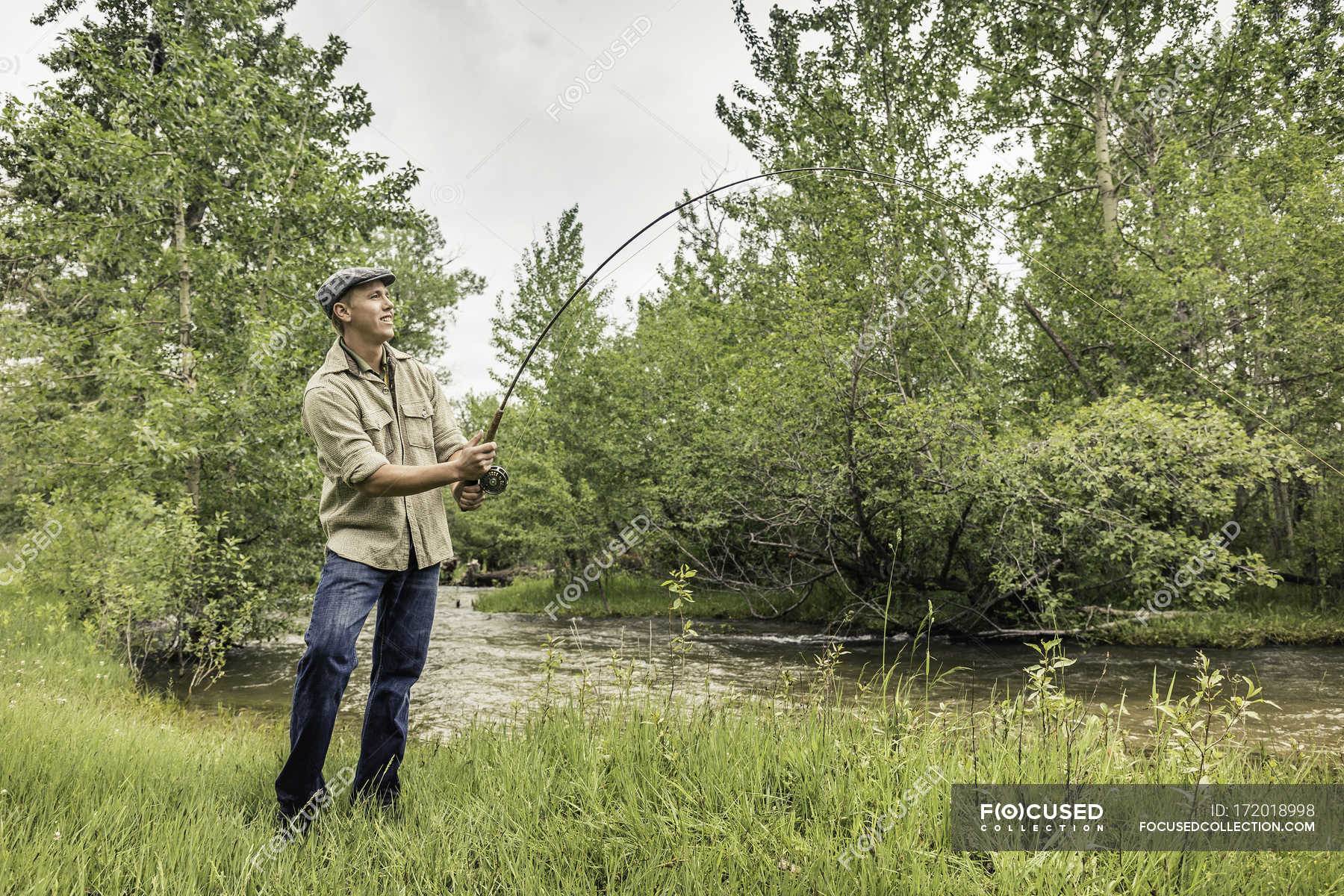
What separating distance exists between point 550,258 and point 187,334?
1345 centimetres

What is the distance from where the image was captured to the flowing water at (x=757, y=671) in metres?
6.60

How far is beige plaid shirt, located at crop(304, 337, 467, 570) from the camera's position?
280 cm

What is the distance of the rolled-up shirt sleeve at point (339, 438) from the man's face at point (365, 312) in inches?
13.9

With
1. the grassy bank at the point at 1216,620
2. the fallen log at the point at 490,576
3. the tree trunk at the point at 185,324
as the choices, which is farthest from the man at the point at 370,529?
the fallen log at the point at 490,576

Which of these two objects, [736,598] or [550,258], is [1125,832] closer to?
[736,598]

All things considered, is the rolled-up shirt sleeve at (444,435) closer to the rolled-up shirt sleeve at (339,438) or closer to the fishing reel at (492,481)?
the fishing reel at (492,481)

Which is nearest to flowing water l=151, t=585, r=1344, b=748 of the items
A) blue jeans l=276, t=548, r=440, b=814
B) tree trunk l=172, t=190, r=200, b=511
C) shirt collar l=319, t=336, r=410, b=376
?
blue jeans l=276, t=548, r=440, b=814

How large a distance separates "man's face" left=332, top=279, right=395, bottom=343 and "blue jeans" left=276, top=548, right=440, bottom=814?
0.96 m

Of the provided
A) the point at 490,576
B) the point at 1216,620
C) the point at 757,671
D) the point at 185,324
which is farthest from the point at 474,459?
the point at 490,576

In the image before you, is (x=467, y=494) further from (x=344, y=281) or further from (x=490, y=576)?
(x=490, y=576)

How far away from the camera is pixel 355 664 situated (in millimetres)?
2811

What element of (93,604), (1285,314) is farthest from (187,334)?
(1285,314)

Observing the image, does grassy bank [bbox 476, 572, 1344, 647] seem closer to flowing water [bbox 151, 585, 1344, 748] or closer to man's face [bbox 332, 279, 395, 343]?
flowing water [bbox 151, 585, 1344, 748]

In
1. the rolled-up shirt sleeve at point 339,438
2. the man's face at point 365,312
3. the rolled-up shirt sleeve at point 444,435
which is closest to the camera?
the rolled-up shirt sleeve at point 339,438
